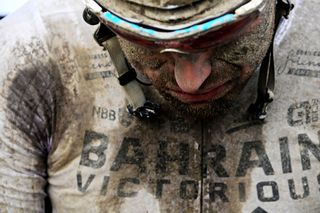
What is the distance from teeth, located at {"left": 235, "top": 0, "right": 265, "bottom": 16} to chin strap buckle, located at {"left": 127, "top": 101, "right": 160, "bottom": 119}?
1.26 ft

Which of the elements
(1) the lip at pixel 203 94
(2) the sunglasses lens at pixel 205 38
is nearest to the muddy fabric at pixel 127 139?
(1) the lip at pixel 203 94

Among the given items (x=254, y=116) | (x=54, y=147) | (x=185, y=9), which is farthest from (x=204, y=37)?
(x=54, y=147)

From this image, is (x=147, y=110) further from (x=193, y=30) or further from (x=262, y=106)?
(x=193, y=30)

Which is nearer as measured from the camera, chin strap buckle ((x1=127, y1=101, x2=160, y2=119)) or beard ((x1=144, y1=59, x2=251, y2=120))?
beard ((x1=144, y1=59, x2=251, y2=120))

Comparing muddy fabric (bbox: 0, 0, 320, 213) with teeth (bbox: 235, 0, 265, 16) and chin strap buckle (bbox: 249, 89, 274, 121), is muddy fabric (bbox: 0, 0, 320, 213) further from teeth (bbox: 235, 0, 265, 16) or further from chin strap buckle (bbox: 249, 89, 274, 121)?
teeth (bbox: 235, 0, 265, 16)

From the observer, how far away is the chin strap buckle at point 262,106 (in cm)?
208

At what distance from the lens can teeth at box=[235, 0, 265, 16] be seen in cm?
179

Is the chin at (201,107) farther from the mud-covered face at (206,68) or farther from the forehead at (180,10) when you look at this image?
the forehead at (180,10)

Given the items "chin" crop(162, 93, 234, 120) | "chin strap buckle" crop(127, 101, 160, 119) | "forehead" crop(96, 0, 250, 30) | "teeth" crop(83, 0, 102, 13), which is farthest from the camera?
"chin strap buckle" crop(127, 101, 160, 119)

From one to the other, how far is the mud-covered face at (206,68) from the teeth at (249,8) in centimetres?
9

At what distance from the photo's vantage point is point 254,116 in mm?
2111

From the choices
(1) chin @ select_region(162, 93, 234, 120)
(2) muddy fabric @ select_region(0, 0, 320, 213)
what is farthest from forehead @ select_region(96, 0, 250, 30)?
(2) muddy fabric @ select_region(0, 0, 320, 213)

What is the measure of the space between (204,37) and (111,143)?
16.1 inches

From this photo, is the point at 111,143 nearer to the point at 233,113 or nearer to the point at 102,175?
the point at 102,175
